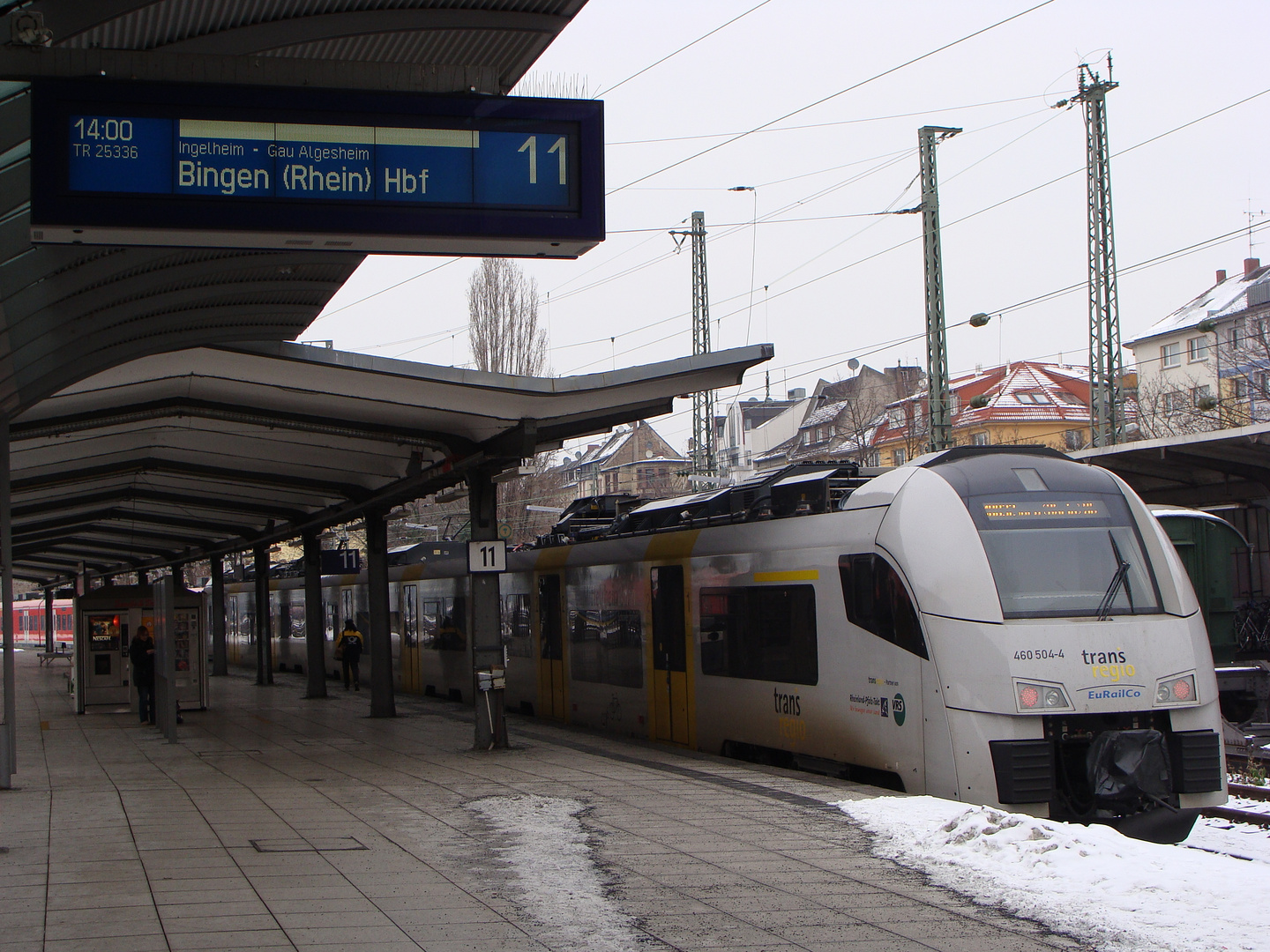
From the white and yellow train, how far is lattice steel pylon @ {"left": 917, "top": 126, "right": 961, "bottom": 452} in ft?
17.2

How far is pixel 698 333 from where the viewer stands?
2811 cm

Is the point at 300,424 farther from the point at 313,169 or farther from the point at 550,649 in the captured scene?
the point at 313,169

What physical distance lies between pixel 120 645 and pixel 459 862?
55.4ft

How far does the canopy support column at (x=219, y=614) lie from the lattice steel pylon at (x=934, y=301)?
62.2ft

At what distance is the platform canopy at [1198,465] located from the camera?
1591cm

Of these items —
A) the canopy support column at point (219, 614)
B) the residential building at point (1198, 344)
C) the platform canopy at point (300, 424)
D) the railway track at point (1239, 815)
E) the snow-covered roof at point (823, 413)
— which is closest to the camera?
the railway track at point (1239, 815)

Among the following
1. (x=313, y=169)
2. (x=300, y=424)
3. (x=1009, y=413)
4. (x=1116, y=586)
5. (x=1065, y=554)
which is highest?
(x=1009, y=413)

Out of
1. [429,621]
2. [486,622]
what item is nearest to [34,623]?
[429,621]

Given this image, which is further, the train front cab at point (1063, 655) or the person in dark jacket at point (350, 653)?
the person in dark jacket at point (350, 653)

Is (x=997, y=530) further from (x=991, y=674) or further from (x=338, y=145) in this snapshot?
(x=338, y=145)

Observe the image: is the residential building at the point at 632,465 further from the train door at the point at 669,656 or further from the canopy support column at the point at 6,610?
the canopy support column at the point at 6,610

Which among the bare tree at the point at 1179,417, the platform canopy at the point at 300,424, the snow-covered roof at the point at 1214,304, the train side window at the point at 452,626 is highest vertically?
the snow-covered roof at the point at 1214,304

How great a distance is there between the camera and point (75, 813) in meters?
9.95

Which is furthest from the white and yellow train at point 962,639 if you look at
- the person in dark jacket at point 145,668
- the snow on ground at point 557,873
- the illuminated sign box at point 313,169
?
the person in dark jacket at point 145,668
